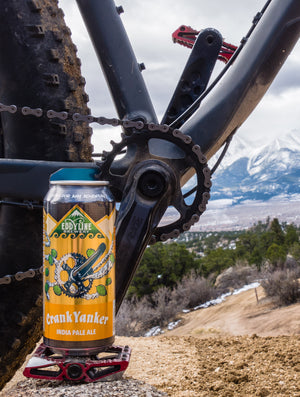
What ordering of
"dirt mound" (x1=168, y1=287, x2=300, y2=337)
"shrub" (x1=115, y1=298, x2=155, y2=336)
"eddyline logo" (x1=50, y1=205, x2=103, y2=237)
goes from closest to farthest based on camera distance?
1. "eddyline logo" (x1=50, y1=205, x2=103, y2=237)
2. "dirt mound" (x1=168, y1=287, x2=300, y2=337)
3. "shrub" (x1=115, y1=298, x2=155, y2=336)

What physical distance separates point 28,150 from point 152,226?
67 cm

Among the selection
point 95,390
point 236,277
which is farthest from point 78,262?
point 236,277

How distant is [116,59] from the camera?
92.5 inches

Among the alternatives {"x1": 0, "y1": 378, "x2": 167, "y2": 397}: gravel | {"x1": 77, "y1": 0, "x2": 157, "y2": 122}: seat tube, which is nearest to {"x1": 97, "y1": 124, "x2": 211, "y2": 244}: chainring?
{"x1": 77, "y1": 0, "x2": 157, "y2": 122}: seat tube

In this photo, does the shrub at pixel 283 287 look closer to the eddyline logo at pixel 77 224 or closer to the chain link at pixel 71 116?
the chain link at pixel 71 116

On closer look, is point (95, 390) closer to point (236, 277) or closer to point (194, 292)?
point (194, 292)

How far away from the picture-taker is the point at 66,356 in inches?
64.9

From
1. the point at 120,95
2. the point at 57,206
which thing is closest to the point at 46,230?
the point at 57,206

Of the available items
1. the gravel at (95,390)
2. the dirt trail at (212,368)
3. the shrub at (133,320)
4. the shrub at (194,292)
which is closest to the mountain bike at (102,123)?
the gravel at (95,390)

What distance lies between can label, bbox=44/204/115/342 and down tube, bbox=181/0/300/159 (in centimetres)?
88

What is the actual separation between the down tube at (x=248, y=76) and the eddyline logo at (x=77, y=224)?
0.89 meters

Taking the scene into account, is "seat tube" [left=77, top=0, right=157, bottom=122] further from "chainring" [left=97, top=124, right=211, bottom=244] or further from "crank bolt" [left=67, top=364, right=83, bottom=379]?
"crank bolt" [left=67, top=364, right=83, bottom=379]

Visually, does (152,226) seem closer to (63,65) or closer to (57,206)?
(57,206)

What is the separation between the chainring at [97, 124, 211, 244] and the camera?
207cm
